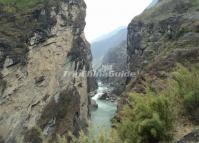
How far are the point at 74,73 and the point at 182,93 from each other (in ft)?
186

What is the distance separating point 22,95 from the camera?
174 ft

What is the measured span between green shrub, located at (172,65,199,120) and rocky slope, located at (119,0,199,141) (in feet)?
50.6

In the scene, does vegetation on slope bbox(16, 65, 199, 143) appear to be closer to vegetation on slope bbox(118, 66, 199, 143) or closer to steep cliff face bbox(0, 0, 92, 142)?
vegetation on slope bbox(118, 66, 199, 143)

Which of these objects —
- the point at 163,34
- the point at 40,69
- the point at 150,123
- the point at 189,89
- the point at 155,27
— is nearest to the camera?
the point at 150,123

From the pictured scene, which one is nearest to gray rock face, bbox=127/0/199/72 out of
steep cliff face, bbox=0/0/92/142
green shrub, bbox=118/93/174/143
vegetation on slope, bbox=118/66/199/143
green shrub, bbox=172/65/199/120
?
steep cliff face, bbox=0/0/92/142

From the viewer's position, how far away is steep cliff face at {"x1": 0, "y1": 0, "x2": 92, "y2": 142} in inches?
2010

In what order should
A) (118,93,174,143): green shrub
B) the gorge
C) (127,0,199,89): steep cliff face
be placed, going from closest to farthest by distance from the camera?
(118,93,174,143): green shrub, (127,0,199,89): steep cliff face, the gorge

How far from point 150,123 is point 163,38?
55.3 meters

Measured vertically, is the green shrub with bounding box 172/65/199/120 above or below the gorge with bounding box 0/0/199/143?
above

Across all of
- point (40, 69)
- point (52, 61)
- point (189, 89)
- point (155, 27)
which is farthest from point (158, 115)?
point (155, 27)

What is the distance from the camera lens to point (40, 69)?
57562 mm

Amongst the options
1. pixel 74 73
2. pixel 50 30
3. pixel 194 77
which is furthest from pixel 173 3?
pixel 194 77

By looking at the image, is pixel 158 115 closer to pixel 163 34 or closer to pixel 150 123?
pixel 150 123

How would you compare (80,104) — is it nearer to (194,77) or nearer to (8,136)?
(8,136)
